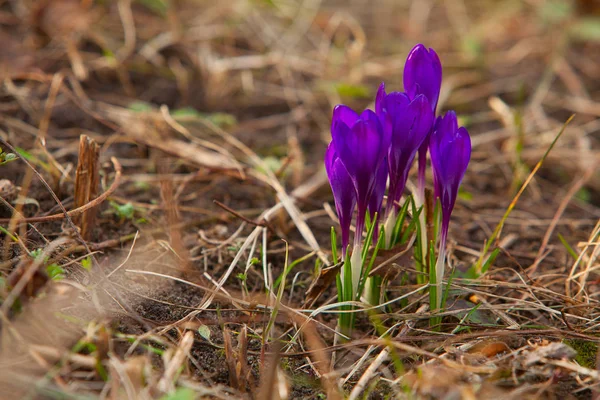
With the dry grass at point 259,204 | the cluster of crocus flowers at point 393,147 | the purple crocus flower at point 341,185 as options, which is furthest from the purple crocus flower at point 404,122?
the dry grass at point 259,204

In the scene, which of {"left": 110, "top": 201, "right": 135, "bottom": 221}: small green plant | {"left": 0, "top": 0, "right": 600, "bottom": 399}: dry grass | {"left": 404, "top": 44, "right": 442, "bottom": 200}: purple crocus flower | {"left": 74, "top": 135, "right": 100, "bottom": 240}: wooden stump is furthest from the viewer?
{"left": 110, "top": 201, "right": 135, "bottom": 221}: small green plant

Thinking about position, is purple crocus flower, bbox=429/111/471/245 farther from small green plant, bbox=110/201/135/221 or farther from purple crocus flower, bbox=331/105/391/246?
small green plant, bbox=110/201/135/221

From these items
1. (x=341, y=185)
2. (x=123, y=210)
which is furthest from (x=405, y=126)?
(x=123, y=210)

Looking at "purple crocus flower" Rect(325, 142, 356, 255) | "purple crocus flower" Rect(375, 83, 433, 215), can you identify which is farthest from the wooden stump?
"purple crocus flower" Rect(375, 83, 433, 215)

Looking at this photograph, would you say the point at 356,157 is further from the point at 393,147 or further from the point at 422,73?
the point at 422,73

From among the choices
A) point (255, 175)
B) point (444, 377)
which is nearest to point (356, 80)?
point (255, 175)
